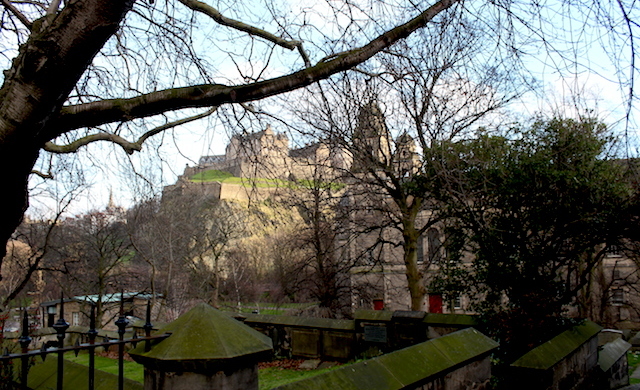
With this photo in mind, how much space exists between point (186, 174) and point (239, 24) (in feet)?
10.1

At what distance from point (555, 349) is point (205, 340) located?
4697 mm

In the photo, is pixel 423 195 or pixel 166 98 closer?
pixel 166 98

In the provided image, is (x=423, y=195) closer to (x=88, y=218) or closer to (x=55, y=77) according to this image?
(x=55, y=77)

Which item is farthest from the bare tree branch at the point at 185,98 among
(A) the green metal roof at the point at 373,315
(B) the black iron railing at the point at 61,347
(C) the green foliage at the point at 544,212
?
(A) the green metal roof at the point at 373,315

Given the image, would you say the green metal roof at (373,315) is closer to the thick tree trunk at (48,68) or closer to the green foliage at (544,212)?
the green foliage at (544,212)

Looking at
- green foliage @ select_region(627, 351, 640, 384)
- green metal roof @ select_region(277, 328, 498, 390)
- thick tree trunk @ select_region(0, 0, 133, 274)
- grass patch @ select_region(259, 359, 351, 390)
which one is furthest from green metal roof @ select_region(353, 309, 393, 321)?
thick tree trunk @ select_region(0, 0, 133, 274)

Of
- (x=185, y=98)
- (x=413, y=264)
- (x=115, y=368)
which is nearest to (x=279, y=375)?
(x=115, y=368)

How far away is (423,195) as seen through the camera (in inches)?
469

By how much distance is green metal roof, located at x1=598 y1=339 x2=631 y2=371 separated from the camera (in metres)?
7.79

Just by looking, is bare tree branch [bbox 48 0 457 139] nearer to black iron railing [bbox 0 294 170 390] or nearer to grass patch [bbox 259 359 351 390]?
black iron railing [bbox 0 294 170 390]

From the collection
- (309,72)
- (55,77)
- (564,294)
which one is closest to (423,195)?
(564,294)

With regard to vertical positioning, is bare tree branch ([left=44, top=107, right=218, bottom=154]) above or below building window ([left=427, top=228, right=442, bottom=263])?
above

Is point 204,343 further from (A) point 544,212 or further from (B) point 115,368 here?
(B) point 115,368

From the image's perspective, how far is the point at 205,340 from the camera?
108 inches
